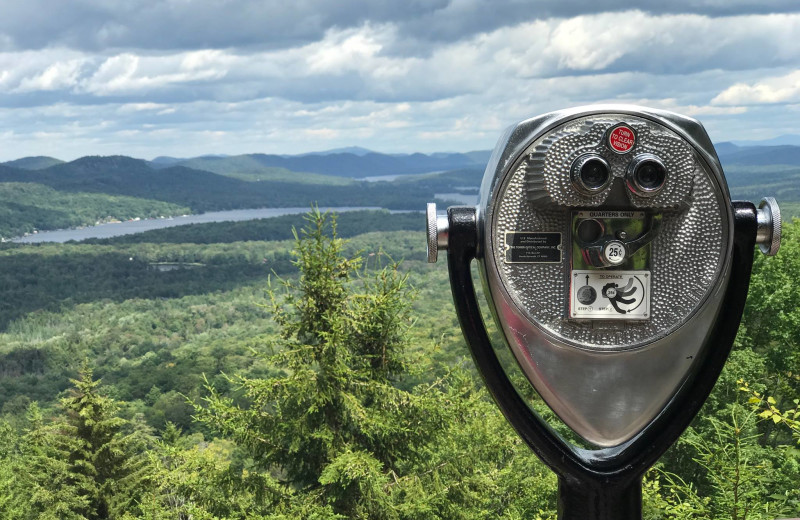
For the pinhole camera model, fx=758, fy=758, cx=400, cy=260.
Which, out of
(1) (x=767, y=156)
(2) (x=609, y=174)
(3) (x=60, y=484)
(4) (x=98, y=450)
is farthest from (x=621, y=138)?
(1) (x=767, y=156)

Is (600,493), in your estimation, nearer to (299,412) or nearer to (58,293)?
(299,412)

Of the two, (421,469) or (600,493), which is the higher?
(600,493)

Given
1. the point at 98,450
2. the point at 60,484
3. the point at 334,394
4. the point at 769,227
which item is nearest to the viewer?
the point at 769,227

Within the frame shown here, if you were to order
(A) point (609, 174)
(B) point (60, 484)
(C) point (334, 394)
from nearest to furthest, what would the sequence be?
(A) point (609, 174) → (C) point (334, 394) → (B) point (60, 484)

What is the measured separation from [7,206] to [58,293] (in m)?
74.9

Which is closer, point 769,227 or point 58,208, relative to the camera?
point 769,227

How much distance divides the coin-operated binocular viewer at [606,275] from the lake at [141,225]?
155440mm

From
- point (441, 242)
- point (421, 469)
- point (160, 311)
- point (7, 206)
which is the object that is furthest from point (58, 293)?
point (441, 242)

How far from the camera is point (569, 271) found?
166 centimetres

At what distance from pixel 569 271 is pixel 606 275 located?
0.26ft

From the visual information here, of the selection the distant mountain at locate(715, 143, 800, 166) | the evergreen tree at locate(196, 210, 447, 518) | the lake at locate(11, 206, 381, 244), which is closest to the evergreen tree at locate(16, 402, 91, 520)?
the evergreen tree at locate(196, 210, 447, 518)

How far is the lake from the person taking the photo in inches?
6467

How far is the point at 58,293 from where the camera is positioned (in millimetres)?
118062

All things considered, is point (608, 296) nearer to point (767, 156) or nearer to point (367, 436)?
point (367, 436)
